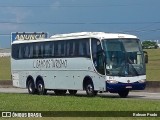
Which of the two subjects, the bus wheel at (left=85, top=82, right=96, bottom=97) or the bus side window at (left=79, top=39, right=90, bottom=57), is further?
the bus side window at (left=79, top=39, right=90, bottom=57)

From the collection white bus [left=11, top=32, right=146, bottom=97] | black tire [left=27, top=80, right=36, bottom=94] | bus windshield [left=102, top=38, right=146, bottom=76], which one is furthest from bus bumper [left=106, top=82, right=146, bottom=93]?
black tire [left=27, top=80, right=36, bottom=94]

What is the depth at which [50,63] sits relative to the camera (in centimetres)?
3281

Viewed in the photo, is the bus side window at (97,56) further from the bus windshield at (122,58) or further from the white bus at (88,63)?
the bus windshield at (122,58)

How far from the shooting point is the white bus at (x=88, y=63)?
1121 inches

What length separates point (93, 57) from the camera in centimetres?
2897

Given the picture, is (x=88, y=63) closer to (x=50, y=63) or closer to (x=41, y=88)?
(x=50, y=63)

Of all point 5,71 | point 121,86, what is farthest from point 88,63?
point 5,71

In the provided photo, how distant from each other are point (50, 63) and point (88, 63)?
4.11 meters

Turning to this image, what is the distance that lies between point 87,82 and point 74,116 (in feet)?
47.9

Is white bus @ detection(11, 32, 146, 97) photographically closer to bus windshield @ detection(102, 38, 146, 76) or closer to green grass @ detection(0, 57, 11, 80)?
bus windshield @ detection(102, 38, 146, 76)

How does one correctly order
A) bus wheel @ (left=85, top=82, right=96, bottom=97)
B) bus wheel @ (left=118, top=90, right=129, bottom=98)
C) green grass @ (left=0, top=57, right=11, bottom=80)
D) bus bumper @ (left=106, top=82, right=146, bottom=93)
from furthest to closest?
1. green grass @ (left=0, top=57, right=11, bottom=80)
2. bus wheel @ (left=118, top=90, right=129, bottom=98)
3. bus wheel @ (left=85, top=82, right=96, bottom=97)
4. bus bumper @ (left=106, top=82, right=146, bottom=93)

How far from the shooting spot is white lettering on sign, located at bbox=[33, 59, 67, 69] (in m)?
31.7

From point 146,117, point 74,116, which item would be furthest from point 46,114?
point 146,117

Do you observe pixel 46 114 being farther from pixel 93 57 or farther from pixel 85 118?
pixel 93 57
